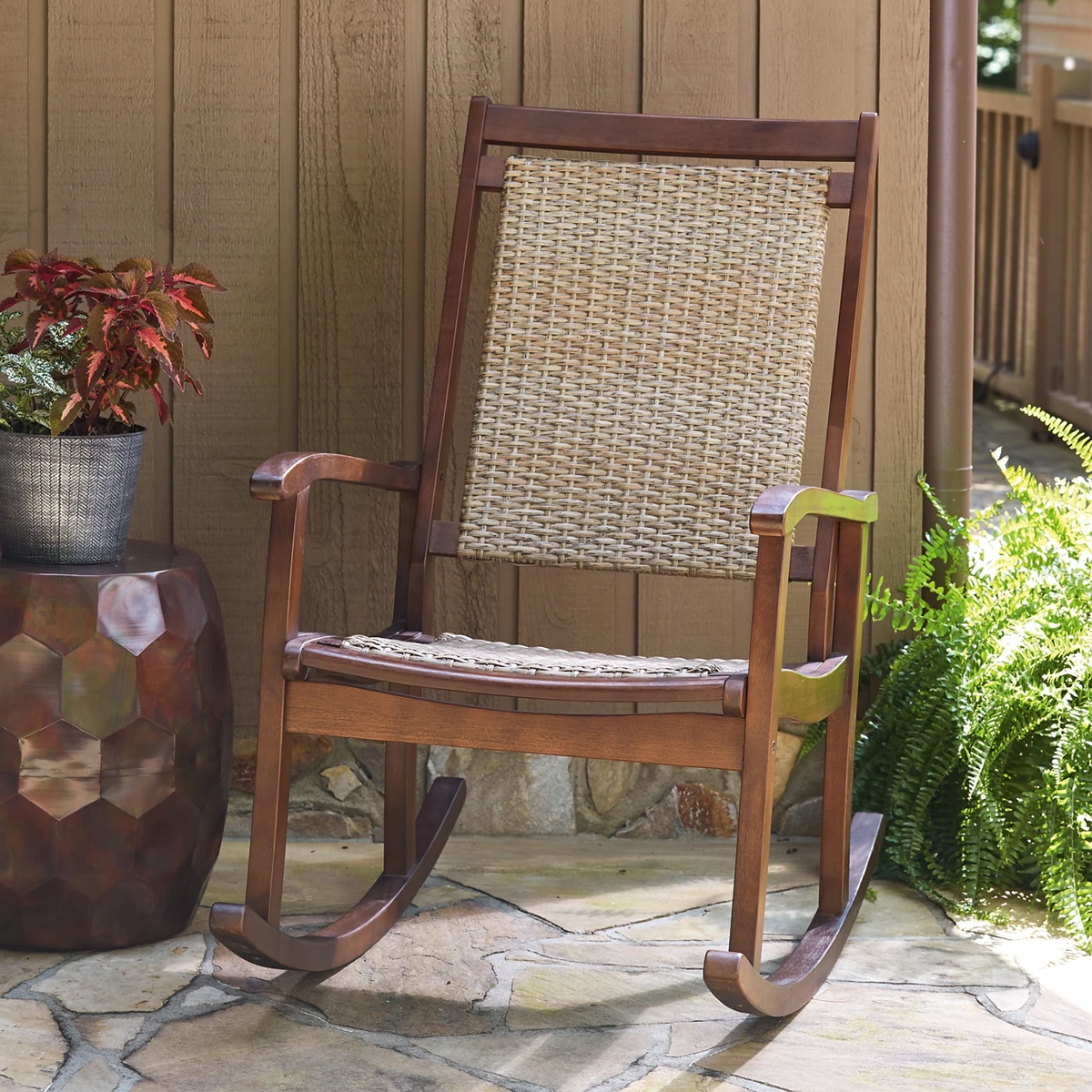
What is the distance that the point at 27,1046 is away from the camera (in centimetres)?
168

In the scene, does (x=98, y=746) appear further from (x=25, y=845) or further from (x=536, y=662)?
(x=536, y=662)

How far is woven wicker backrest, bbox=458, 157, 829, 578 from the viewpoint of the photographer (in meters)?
2.06

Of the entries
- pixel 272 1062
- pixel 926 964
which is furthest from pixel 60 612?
pixel 926 964

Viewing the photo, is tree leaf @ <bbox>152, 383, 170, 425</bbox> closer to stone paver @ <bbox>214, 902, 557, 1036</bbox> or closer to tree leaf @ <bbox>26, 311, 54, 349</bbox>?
tree leaf @ <bbox>26, 311, 54, 349</bbox>

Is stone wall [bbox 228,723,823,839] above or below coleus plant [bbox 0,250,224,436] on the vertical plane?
below

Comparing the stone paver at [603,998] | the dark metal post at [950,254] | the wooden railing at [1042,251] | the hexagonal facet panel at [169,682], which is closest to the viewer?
the stone paver at [603,998]

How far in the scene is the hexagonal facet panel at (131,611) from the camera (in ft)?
6.10

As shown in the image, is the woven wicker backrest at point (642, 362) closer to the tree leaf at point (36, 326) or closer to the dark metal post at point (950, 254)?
the dark metal post at point (950, 254)

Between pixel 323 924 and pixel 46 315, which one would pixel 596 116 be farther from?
pixel 323 924

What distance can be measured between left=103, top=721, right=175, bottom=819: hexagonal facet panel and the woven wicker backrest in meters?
0.49

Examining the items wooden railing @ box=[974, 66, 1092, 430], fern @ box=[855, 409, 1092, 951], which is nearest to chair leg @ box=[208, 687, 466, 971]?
fern @ box=[855, 409, 1092, 951]

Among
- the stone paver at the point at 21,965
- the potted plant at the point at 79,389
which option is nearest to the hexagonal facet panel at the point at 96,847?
the stone paver at the point at 21,965

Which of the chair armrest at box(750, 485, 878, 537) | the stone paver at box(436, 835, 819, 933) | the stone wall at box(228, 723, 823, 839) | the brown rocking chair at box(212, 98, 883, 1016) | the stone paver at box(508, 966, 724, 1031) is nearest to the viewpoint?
the chair armrest at box(750, 485, 878, 537)

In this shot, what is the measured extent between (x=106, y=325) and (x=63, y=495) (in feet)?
0.75
